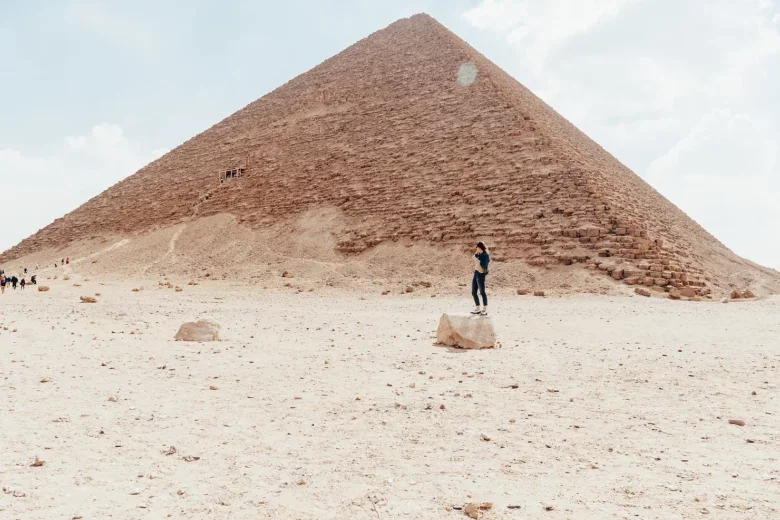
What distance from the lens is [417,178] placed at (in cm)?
2036

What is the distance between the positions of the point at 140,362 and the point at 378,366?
220cm

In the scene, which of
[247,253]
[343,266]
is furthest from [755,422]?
[247,253]

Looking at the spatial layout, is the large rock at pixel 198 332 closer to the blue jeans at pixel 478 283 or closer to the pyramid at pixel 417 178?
the blue jeans at pixel 478 283

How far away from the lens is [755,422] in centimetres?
320

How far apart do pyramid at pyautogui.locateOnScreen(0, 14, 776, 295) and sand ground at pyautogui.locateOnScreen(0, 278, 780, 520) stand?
30.3 ft

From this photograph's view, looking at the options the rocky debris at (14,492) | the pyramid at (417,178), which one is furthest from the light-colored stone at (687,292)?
the rocky debris at (14,492)

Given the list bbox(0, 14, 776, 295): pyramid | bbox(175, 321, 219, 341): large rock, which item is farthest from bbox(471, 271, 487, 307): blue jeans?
bbox(0, 14, 776, 295): pyramid

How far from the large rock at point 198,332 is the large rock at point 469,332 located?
272 cm

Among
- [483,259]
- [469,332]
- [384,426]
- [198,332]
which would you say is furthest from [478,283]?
[384,426]

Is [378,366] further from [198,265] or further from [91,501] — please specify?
[198,265]

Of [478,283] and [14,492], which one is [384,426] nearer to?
[14,492]

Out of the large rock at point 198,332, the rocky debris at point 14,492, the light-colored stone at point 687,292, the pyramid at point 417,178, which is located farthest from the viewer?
the pyramid at point 417,178

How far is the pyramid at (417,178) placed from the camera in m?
15.5

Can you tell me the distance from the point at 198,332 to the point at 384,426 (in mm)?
3708
